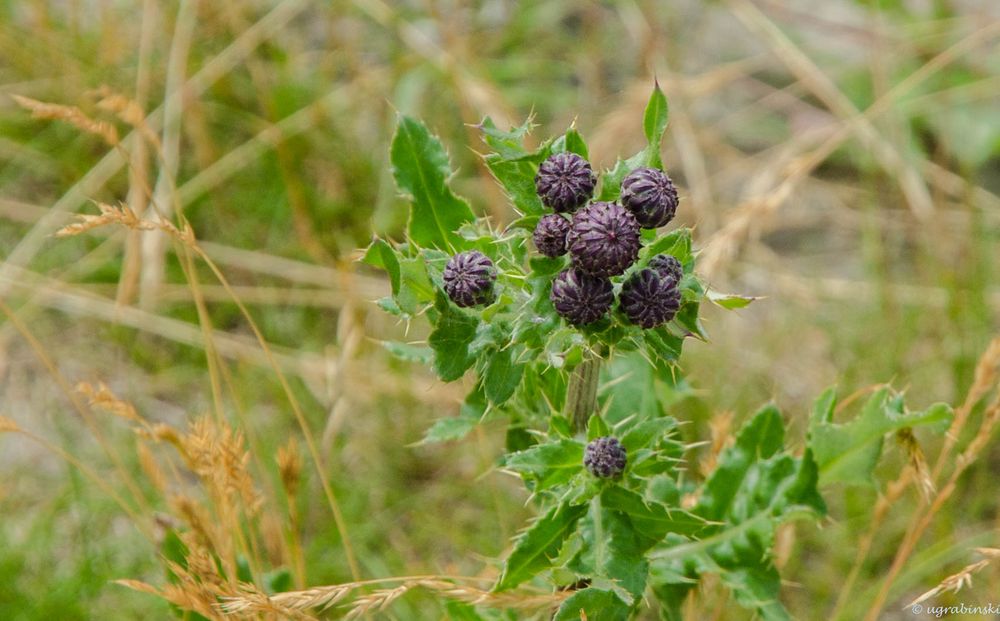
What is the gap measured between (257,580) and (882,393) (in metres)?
1.76

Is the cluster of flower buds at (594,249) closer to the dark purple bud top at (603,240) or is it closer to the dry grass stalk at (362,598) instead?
the dark purple bud top at (603,240)

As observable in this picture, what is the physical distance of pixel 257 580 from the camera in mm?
2934

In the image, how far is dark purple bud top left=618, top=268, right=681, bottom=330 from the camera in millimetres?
2064

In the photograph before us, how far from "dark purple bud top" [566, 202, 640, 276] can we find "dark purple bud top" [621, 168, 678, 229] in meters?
0.05

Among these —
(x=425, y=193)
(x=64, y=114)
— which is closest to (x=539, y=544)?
(x=425, y=193)

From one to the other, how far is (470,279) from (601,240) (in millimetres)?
313

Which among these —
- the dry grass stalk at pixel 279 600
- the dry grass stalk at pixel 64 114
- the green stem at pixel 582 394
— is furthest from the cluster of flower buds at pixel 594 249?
the dry grass stalk at pixel 64 114

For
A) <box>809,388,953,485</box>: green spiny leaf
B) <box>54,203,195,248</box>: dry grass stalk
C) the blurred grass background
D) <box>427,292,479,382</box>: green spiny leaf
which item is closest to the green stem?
<box>427,292,479,382</box>: green spiny leaf

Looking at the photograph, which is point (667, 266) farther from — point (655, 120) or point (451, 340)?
point (451, 340)

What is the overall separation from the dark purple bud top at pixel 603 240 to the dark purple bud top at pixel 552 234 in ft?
0.15

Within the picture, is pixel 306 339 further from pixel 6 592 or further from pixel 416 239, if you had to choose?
pixel 416 239

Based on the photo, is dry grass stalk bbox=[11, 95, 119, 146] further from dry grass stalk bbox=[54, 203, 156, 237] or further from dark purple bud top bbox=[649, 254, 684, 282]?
dark purple bud top bbox=[649, 254, 684, 282]

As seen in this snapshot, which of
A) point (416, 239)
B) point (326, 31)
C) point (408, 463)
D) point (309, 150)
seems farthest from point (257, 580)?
point (326, 31)

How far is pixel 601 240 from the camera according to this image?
80.3 inches
